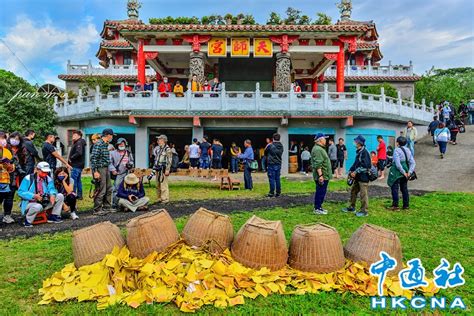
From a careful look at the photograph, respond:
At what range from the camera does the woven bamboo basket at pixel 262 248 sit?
3.98 metres

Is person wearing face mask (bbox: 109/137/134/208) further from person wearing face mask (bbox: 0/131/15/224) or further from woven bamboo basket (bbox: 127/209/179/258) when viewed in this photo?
Result: woven bamboo basket (bbox: 127/209/179/258)

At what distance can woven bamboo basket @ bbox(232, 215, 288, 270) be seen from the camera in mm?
3984

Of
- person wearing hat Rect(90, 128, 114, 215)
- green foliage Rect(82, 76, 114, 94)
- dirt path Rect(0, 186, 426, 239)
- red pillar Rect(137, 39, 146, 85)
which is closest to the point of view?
dirt path Rect(0, 186, 426, 239)

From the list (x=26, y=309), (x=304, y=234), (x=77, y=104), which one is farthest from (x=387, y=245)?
(x=77, y=104)

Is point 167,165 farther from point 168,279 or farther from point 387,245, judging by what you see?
point 387,245

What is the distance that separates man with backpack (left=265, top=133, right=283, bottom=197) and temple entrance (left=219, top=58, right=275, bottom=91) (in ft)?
39.1

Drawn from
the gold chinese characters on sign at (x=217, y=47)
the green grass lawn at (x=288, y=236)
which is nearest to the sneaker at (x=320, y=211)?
the green grass lawn at (x=288, y=236)

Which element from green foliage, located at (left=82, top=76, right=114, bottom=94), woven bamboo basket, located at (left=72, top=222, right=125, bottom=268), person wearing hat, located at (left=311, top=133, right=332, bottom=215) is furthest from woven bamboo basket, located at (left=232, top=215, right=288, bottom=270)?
green foliage, located at (left=82, top=76, right=114, bottom=94)

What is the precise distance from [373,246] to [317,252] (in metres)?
0.72

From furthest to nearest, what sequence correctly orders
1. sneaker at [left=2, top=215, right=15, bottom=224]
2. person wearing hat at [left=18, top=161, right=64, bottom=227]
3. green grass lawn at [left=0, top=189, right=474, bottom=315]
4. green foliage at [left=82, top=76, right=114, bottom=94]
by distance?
1. green foliage at [left=82, top=76, right=114, bottom=94]
2. sneaker at [left=2, top=215, right=15, bottom=224]
3. person wearing hat at [left=18, top=161, right=64, bottom=227]
4. green grass lawn at [left=0, top=189, right=474, bottom=315]

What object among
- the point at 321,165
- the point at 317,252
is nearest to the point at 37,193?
the point at 317,252

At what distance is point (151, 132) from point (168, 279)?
589 inches

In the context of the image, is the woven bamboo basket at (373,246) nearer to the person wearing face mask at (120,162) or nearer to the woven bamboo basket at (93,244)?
the woven bamboo basket at (93,244)

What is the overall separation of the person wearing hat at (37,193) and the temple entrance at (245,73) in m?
15.1
